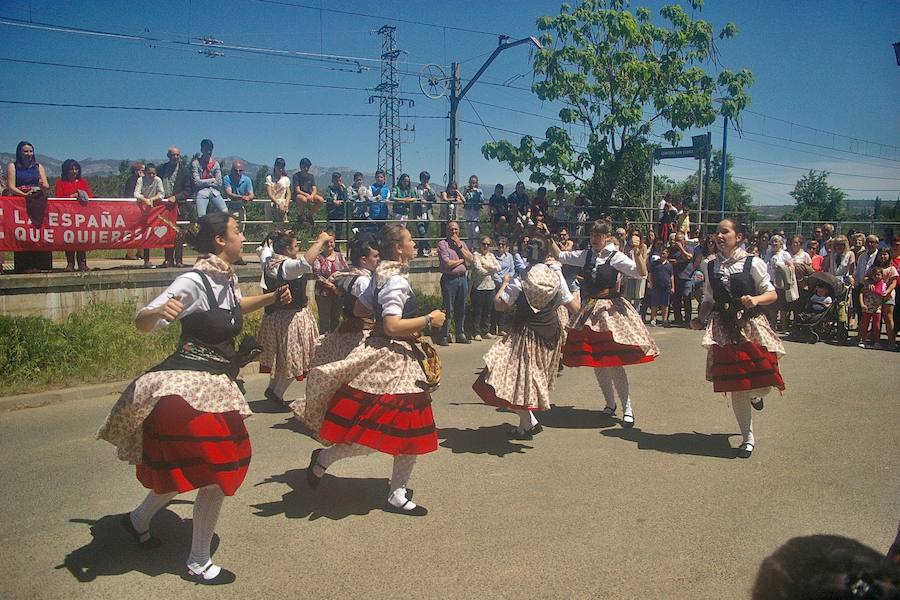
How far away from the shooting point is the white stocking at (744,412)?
22.2 ft

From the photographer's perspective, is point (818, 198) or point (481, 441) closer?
point (481, 441)

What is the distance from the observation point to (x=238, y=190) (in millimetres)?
13531

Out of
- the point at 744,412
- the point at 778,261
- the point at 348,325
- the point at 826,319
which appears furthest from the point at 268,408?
the point at 826,319

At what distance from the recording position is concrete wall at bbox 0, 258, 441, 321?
999 centimetres

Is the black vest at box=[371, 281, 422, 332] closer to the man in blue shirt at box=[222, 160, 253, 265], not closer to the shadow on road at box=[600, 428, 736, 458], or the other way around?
the shadow on road at box=[600, 428, 736, 458]

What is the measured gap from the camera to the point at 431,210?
1692 centimetres

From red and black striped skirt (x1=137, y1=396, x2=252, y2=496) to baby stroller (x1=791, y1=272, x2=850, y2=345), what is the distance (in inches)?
475

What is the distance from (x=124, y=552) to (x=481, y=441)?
345 cm

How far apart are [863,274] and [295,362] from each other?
10826mm

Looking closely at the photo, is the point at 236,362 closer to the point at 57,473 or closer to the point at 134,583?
the point at 134,583

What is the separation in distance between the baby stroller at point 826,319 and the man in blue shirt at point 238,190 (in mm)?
9977

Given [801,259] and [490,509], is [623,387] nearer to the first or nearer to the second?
[490,509]

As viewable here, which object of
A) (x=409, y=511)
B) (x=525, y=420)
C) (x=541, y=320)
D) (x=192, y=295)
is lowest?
(x=409, y=511)

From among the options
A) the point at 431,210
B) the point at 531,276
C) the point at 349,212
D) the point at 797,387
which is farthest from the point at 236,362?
the point at 431,210
